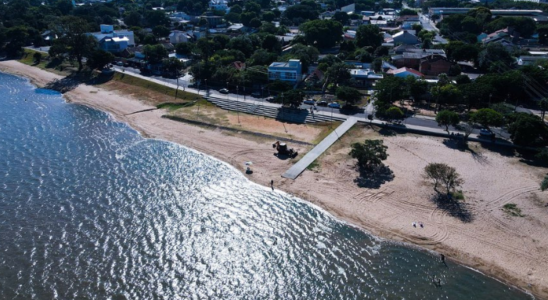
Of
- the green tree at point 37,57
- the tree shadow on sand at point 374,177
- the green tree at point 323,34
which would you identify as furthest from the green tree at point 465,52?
the green tree at point 37,57

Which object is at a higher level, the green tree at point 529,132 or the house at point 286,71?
the house at point 286,71

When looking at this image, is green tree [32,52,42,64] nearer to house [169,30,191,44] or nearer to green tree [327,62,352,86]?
house [169,30,191,44]

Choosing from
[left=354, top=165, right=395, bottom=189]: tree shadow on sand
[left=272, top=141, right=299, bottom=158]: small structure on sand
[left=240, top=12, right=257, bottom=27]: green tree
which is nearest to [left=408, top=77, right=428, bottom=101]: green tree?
[left=354, top=165, right=395, bottom=189]: tree shadow on sand

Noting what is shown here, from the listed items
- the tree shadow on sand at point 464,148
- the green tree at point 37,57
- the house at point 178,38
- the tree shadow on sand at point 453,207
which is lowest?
the tree shadow on sand at point 453,207

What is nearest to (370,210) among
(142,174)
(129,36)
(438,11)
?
(142,174)

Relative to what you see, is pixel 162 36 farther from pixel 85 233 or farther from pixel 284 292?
pixel 284 292

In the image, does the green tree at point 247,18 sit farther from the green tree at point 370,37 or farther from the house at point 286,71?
the house at point 286,71

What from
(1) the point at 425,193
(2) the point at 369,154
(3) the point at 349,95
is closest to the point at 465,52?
(3) the point at 349,95
